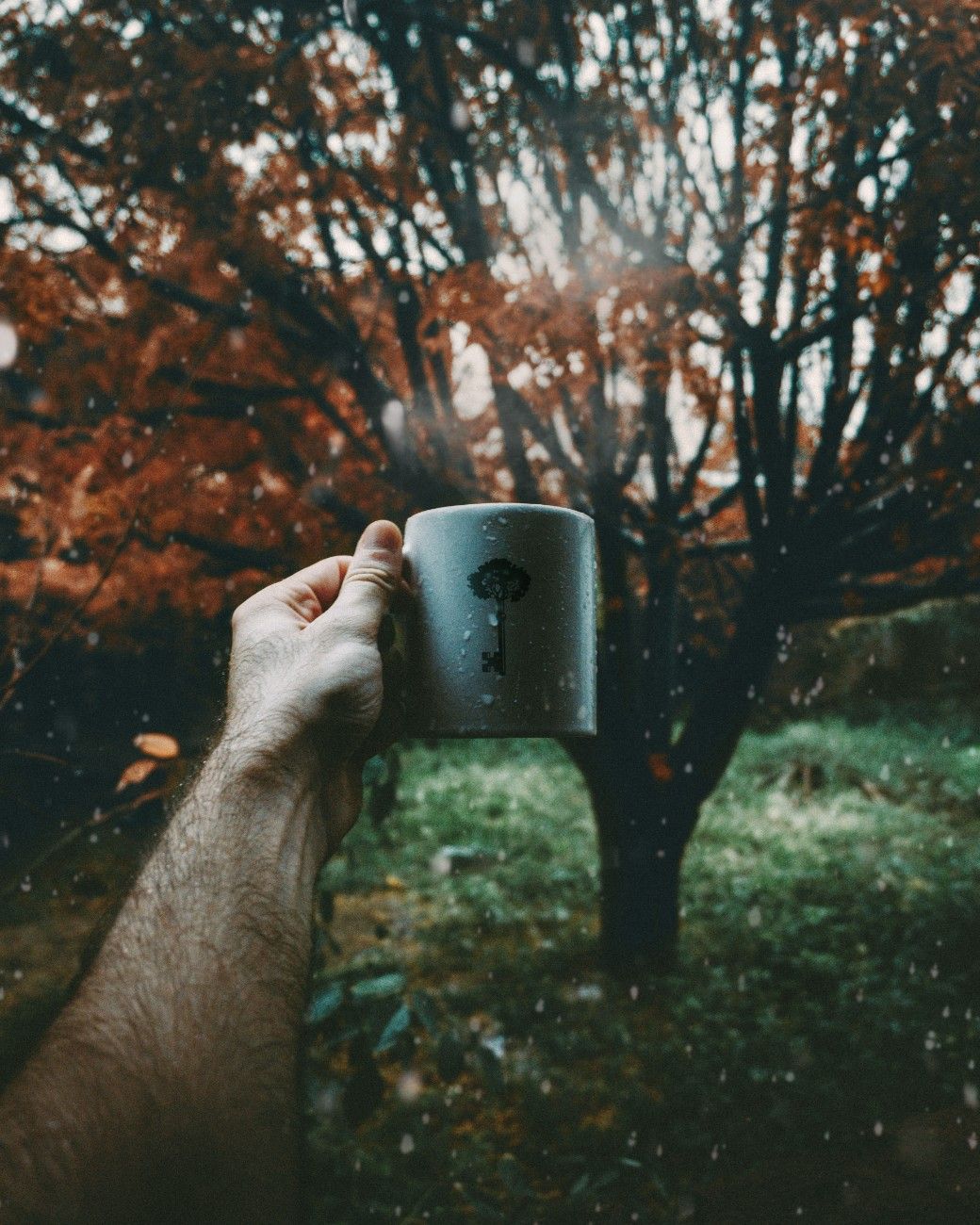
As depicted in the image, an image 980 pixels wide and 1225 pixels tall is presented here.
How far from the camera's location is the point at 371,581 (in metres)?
1.34

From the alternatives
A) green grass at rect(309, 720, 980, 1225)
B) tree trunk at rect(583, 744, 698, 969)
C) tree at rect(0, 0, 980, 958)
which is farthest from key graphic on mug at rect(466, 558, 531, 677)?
tree trunk at rect(583, 744, 698, 969)

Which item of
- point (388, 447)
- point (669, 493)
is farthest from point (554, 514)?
point (669, 493)

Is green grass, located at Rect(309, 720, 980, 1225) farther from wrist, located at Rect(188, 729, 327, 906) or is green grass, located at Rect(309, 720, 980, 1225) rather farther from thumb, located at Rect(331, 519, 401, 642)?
thumb, located at Rect(331, 519, 401, 642)

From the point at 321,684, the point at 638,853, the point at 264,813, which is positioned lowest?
the point at 638,853

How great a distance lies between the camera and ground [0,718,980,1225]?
302 centimetres

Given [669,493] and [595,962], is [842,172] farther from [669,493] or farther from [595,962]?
[595,962]

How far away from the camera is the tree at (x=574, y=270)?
12.0 feet

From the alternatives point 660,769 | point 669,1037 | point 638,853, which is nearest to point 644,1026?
point 669,1037

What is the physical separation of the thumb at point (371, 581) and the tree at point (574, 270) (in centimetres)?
230

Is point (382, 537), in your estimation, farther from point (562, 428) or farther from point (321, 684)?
point (562, 428)

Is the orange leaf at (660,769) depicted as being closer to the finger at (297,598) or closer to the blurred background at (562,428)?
the blurred background at (562,428)

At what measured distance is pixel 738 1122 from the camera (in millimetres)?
→ 3682

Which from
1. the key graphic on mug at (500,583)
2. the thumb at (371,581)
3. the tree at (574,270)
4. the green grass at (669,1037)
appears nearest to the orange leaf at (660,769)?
the tree at (574,270)

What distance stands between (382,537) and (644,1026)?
4002 millimetres
